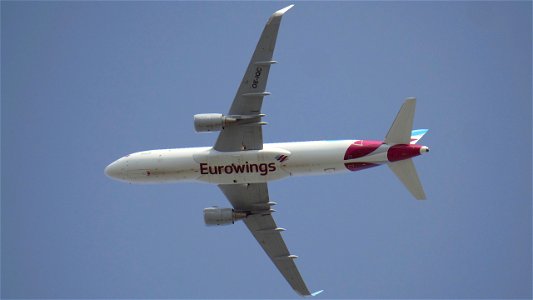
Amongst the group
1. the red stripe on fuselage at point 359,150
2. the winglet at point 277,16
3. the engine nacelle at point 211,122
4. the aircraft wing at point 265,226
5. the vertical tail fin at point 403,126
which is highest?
the winglet at point 277,16

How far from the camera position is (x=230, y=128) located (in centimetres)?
4941

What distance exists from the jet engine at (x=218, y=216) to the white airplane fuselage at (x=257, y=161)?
329 centimetres

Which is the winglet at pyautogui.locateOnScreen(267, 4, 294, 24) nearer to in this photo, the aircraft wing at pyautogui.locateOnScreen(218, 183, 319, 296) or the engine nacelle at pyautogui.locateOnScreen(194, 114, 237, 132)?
the engine nacelle at pyautogui.locateOnScreen(194, 114, 237, 132)

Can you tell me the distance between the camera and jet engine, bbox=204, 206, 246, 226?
52.9 meters

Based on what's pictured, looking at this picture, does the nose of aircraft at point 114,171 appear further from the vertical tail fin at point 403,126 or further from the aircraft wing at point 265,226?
the vertical tail fin at point 403,126

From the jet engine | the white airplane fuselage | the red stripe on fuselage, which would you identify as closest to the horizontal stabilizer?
the white airplane fuselage

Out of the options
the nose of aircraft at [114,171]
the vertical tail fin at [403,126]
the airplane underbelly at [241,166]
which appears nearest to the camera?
the vertical tail fin at [403,126]

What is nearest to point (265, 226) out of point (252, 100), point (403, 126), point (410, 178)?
point (252, 100)

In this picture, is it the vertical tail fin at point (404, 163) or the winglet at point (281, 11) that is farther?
the winglet at point (281, 11)

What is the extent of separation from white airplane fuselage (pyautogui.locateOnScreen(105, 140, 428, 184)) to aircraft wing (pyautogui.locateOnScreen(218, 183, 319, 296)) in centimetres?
358

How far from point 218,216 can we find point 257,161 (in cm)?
596

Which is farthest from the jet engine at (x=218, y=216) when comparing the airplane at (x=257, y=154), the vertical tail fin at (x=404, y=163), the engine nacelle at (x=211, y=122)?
the vertical tail fin at (x=404, y=163)

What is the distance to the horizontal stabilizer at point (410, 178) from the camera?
157ft

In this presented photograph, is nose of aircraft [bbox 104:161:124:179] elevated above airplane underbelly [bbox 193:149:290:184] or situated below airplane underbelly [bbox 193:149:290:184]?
above
